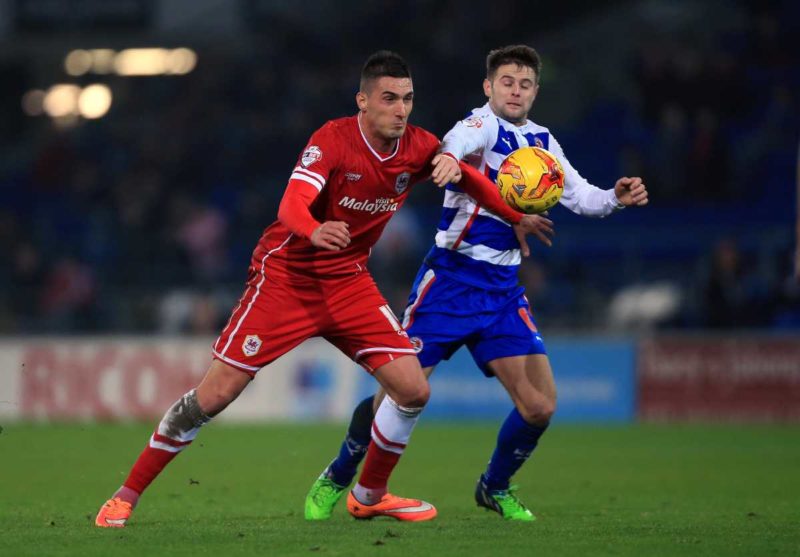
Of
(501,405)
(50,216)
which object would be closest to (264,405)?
(501,405)

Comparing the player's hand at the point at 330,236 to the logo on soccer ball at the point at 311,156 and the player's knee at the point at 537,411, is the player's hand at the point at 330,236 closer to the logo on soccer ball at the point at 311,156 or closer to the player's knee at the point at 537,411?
the logo on soccer ball at the point at 311,156

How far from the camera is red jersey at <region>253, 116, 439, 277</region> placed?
7004mm

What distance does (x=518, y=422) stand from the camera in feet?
25.8

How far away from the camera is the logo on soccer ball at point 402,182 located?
23.6ft

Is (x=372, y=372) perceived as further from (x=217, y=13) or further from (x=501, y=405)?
(x=217, y=13)

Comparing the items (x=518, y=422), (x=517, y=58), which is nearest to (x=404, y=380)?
(x=518, y=422)

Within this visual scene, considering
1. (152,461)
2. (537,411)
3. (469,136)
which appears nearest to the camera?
(152,461)

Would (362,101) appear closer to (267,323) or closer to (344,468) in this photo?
(267,323)

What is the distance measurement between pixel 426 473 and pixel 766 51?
13.7 metres

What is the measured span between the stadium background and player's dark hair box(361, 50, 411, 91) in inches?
192

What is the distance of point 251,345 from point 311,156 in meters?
1.05

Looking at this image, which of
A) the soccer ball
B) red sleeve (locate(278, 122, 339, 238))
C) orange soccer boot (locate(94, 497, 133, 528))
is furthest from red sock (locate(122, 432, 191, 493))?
the soccer ball

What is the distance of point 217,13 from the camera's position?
989 inches

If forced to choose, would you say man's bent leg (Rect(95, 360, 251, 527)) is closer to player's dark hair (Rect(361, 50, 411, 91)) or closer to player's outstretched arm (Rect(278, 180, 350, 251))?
player's outstretched arm (Rect(278, 180, 350, 251))
